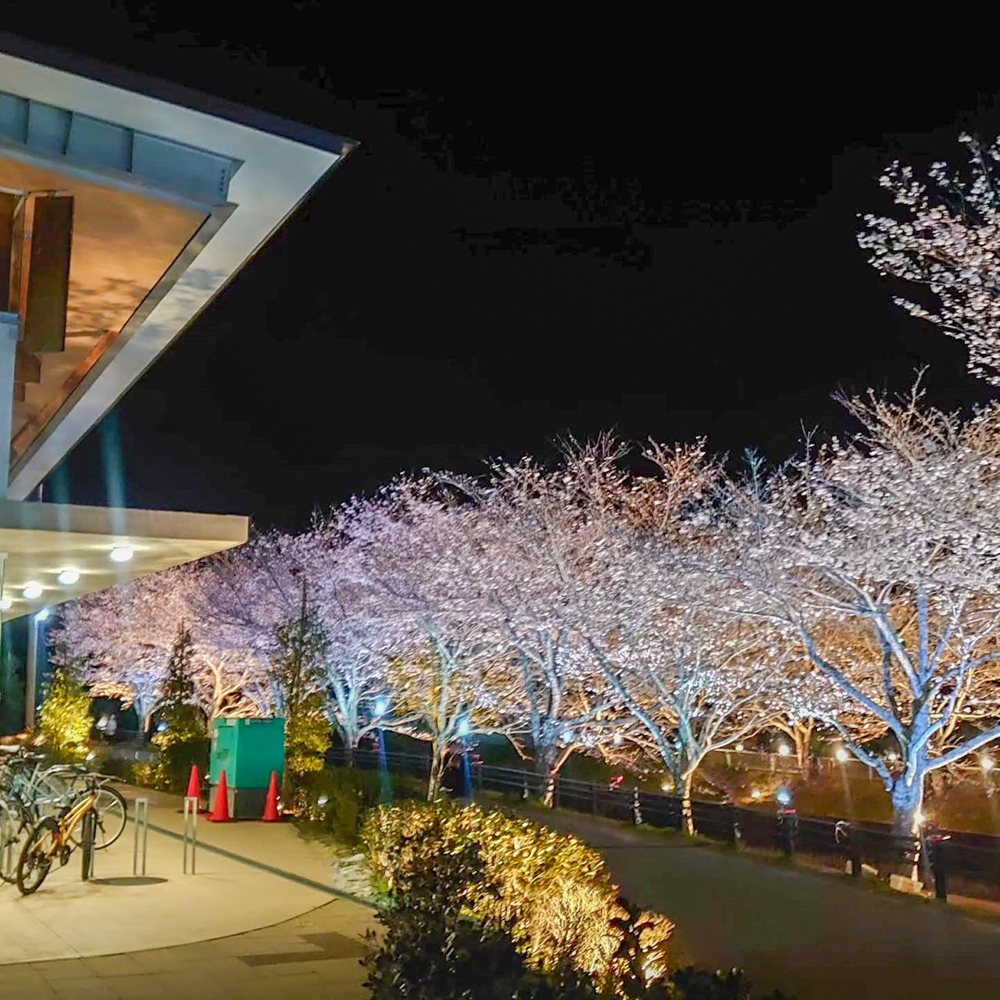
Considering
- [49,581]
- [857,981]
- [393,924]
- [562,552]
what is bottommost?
[857,981]

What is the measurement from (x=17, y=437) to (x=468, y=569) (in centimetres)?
1269

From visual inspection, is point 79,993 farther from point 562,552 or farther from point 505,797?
point 562,552

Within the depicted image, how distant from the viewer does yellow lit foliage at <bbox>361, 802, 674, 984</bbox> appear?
688 centimetres

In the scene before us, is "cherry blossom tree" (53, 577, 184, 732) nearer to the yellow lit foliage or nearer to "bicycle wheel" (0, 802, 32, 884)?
"bicycle wheel" (0, 802, 32, 884)

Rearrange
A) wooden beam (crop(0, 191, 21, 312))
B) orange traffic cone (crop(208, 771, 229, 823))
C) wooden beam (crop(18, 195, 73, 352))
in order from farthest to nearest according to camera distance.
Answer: orange traffic cone (crop(208, 771, 229, 823)) → wooden beam (crop(0, 191, 21, 312)) → wooden beam (crop(18, 195, 73, 352))

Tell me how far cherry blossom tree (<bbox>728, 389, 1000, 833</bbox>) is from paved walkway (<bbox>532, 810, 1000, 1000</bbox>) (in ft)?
18.5

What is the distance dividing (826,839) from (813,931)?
4915mm

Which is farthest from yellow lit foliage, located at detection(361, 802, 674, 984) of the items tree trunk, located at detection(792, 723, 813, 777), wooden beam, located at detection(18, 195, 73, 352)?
tree trunk, located at detection(792, 723, 813, 777)

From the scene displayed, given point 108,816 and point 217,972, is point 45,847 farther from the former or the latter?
point 108,816

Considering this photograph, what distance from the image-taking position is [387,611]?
3142cm

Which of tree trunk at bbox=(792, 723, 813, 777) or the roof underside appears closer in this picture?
the roof underside

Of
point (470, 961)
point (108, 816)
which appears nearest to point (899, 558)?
point (108, 816)

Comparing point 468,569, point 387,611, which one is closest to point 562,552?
point 468,569

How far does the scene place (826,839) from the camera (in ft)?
46.8
